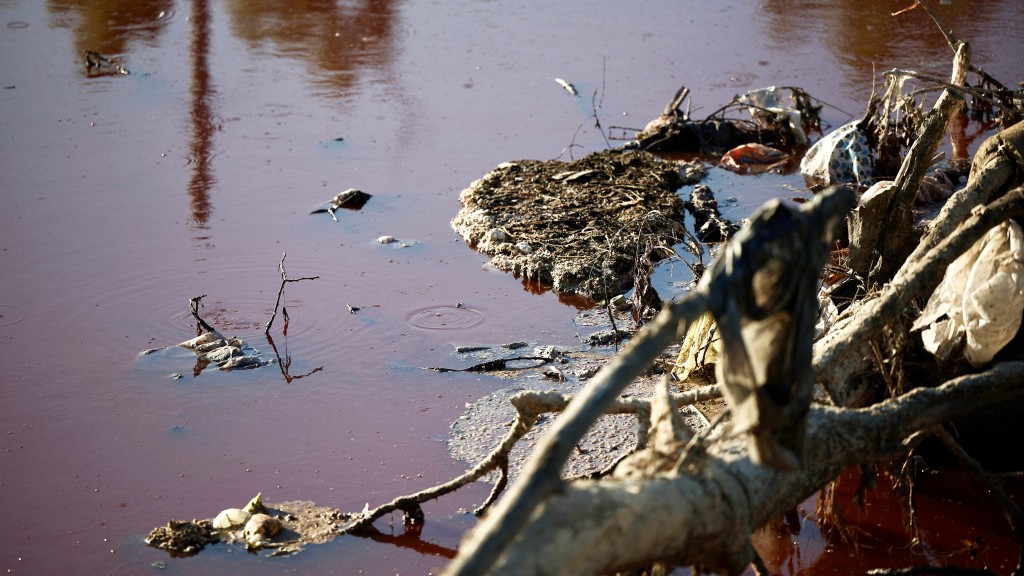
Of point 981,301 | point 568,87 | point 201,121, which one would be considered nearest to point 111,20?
point 201,121

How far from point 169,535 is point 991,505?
296 cm

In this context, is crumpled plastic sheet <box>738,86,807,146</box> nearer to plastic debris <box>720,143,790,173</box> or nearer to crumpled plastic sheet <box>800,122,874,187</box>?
plastic debris <box>720,143,790,173</box>

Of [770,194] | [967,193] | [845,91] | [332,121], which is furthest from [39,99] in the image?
[967,193]

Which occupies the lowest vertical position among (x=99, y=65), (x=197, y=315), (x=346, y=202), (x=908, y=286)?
(x=99, y=65)

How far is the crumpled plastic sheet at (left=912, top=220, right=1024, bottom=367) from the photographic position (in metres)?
3.36

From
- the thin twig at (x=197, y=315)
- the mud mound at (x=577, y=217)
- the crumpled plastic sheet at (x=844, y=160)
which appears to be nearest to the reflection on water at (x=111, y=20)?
the mud mound at (x=577, y=217)

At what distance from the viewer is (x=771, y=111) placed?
8195 mm

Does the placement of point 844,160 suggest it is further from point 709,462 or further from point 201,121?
point 709,462

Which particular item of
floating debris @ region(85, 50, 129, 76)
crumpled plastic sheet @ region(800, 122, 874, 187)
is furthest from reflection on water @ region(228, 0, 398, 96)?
crumpled plastic sheet @ region(800, 122, 874, 187)

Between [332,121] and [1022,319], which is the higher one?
[1022,319]

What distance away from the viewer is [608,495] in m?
2.10

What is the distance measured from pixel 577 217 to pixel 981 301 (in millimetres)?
3576

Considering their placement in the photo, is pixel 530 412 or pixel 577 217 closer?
pixel 530 412

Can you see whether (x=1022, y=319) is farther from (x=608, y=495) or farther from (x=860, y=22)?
(x=860, y=22)
